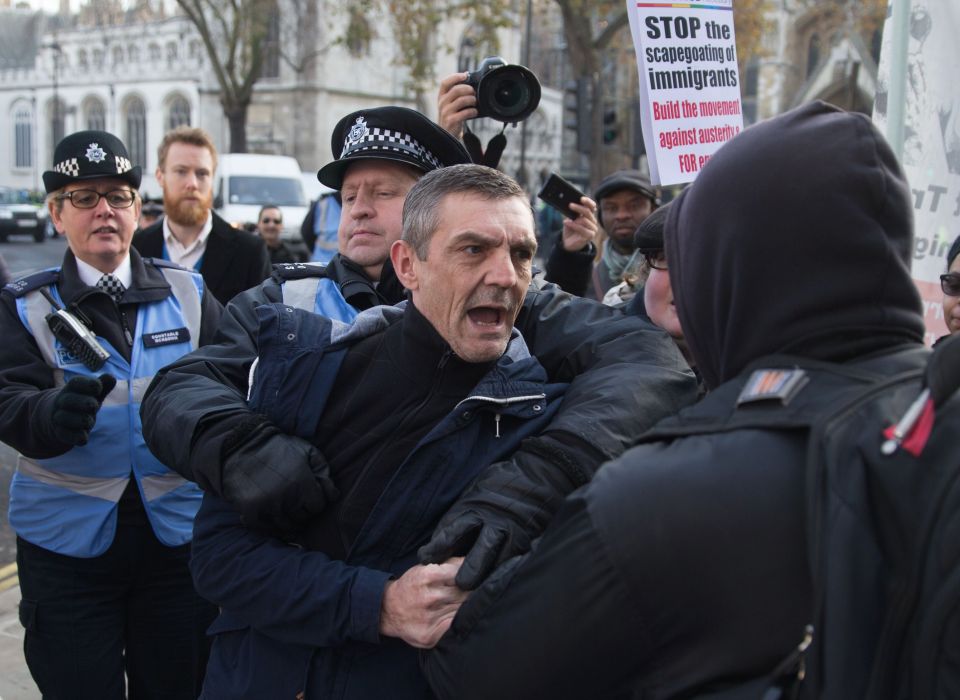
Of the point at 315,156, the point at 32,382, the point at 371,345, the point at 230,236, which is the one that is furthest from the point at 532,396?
the point at 315,156

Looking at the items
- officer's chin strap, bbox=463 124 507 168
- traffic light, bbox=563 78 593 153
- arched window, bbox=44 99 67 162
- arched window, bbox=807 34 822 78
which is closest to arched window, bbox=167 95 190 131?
→ arched window, bbox=44 99 67 162

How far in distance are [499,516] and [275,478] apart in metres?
0.42

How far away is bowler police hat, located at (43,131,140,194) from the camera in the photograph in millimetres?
3266

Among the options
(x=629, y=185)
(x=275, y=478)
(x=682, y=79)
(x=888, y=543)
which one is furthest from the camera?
(x=629, y=185)

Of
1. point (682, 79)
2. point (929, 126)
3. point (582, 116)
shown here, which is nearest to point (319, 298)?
point (682, 79)

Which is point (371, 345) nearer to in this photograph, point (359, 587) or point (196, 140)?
point (359, 587)

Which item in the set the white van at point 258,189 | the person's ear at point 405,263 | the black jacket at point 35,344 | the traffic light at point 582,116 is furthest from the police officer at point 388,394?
the white van at point 258,189

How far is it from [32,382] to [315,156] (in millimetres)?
39037

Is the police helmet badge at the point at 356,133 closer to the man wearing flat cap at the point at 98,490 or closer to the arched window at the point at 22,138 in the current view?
the man wearing flat cap at the point at 98,490

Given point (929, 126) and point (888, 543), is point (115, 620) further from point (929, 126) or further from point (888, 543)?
point (929, 126)

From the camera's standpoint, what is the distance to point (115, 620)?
3.04 metres

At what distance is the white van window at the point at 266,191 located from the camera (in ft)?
68.8

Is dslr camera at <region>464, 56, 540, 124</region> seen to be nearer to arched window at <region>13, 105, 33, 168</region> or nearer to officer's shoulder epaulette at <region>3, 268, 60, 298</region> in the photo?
officer's shoulder epaulette at <region>3, 268, 60, 298</region>

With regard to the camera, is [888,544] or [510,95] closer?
[888,544]
